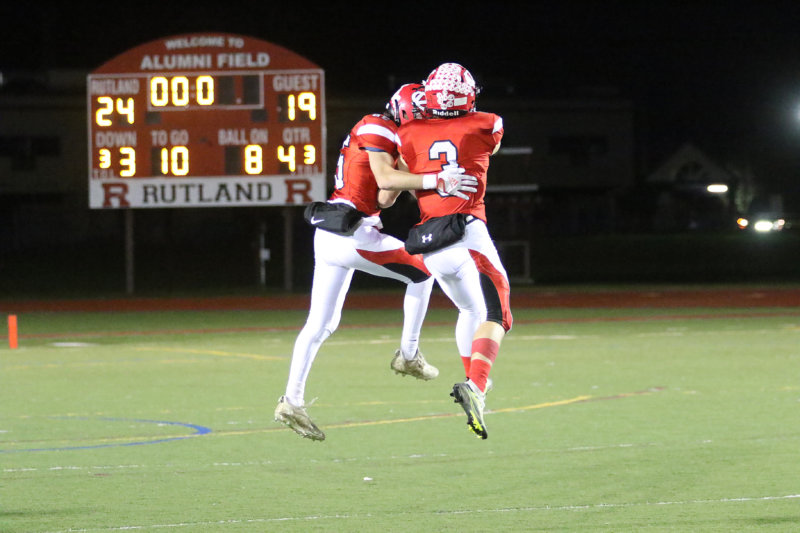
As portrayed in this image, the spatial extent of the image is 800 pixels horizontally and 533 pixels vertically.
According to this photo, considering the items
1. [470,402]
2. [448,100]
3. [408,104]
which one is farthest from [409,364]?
[448,100]

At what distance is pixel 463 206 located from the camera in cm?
805

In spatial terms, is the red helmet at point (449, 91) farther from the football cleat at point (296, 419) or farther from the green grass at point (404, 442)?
the green grass at point (404, 442)

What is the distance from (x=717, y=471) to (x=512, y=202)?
83.1ft

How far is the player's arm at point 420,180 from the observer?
310 inches

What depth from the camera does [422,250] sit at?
791 cm

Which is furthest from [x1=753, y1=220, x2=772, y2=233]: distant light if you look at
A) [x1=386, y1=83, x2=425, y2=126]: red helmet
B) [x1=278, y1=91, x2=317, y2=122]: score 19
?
[x1=386, y1=83, x2=425, y2=126]: red helmet

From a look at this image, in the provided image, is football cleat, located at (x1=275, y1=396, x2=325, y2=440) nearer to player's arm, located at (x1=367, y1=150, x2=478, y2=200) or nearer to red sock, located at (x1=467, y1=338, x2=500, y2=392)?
red sock, located at (x1=467, y1=338, x2=500, y2=392)

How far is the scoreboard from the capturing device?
27.3 m

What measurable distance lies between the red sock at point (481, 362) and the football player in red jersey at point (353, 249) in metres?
1.03

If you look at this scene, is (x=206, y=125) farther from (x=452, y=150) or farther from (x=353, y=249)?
(x=452, y=150)

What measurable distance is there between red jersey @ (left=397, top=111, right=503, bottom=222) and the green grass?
1.74 m

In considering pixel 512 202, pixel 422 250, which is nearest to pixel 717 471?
pixel 422 250

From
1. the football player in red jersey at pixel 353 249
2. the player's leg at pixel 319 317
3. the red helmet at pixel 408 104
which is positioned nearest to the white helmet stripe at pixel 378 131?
the football player in red jersey at pixel 353 249

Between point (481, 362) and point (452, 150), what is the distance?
1.24 m
